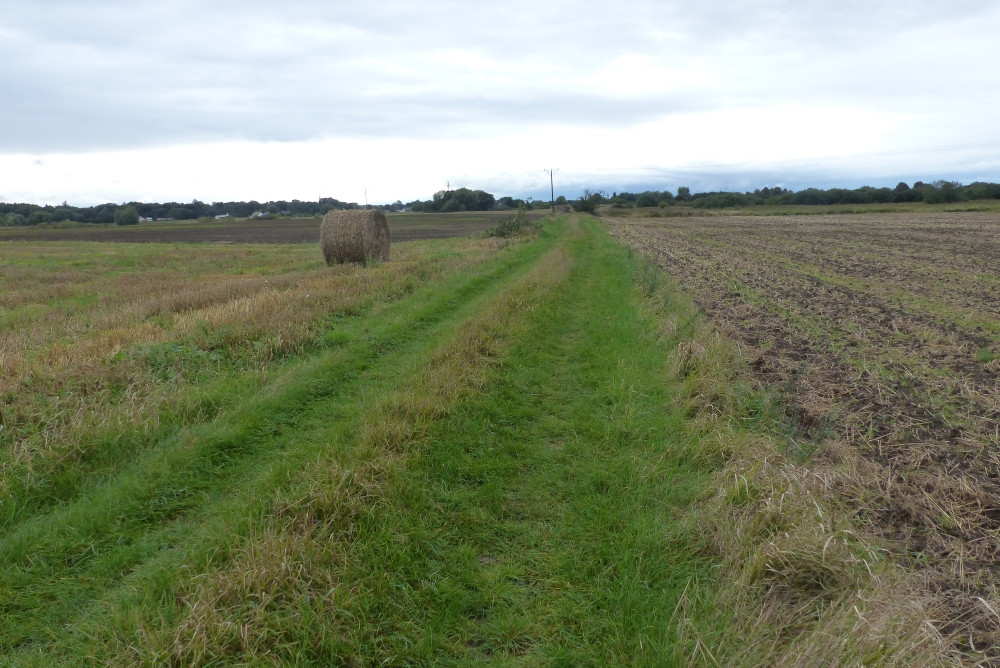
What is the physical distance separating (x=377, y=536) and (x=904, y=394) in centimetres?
631

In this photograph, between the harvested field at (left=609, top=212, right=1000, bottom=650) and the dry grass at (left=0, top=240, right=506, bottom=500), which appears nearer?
the harvested field at (left=609, top=212, right=1000, bottom=650)

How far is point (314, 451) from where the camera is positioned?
512 centimetres

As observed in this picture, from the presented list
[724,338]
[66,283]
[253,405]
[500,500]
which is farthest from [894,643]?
[66,283]

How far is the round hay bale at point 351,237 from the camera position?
20734 millimetres

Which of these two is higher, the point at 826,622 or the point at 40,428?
the point at 40,428

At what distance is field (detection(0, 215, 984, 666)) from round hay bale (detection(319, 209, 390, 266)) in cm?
1228

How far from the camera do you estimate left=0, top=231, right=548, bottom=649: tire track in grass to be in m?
3.38

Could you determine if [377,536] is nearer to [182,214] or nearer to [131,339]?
[131,339]

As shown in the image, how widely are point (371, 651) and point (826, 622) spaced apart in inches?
102

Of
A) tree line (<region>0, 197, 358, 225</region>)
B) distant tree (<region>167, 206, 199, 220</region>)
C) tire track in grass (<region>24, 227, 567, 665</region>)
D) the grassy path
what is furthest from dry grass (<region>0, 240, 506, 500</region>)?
distant tree (<region>167, 206, 199, 220</region>)

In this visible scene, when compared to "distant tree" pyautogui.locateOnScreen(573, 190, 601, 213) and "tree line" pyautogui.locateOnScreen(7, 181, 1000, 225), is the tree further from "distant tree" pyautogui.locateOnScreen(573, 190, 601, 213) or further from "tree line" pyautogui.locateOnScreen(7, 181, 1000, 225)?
"distant tree" pyautogui.locateOnScreen(573, 190, 601, 213)

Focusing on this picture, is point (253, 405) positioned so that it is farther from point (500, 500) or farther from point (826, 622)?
point (826, 622)

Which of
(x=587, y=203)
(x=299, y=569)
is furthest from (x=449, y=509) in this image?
(x=587, y=203)

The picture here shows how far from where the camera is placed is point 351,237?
20.8 metres
